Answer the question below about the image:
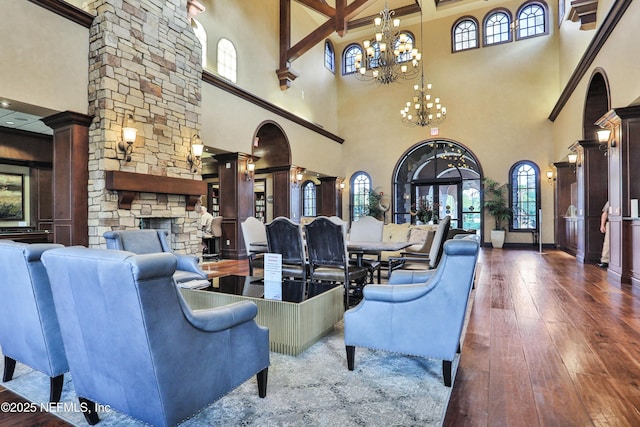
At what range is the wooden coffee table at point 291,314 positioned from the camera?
8.51 feet

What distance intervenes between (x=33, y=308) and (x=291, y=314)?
1524 mm

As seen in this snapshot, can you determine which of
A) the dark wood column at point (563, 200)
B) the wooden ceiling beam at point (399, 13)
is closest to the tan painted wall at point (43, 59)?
the wooden ceiling beam at point (399, 13)

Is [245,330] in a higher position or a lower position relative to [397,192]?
lower

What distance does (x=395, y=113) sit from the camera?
40.9 ft

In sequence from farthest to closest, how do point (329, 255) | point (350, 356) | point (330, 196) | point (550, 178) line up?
point (330, 196) → point (550, 178) → point (329, 255) → point (350, 356)

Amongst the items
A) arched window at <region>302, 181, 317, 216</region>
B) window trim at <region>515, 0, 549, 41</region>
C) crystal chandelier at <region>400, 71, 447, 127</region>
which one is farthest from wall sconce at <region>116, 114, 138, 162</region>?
window trim at <region>515, 0, 549, 41</region>

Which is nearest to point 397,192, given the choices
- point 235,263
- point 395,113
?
point 395,113

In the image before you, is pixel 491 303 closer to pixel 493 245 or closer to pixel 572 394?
pixel 572 394

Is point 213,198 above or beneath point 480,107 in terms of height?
beneath

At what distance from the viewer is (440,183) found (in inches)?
472

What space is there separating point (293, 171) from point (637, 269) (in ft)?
25.1

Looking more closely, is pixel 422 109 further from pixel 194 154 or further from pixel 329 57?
pixel 194 154

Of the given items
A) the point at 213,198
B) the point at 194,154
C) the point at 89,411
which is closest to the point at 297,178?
the point at 213,198

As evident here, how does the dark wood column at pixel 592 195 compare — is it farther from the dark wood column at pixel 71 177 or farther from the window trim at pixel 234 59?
the dark wood column at pixel 71 177
